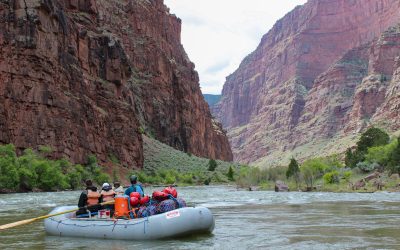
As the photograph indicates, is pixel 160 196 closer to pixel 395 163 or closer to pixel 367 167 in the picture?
pixel 395 163

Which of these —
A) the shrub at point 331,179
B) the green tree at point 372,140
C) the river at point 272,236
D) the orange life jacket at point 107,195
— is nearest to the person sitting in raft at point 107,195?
the orange life jacket at point 107,195

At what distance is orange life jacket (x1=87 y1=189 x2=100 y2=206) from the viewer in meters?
18.1

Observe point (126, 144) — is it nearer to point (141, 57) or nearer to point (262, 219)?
point (141, 57)

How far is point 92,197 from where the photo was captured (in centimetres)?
1808

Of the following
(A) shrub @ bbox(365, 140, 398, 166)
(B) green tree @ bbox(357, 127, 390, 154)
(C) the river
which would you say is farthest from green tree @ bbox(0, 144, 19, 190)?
(B) green tree @ bbox(357, 127, 390, 154)

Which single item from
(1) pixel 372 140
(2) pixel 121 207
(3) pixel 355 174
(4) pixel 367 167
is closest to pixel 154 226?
(2) pixel 121 207

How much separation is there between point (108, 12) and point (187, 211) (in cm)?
13145

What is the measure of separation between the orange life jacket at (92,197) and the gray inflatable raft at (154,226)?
113cm

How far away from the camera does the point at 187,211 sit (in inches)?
625

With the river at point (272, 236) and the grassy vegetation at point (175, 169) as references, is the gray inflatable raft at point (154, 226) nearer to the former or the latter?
the river at point (272, 236)

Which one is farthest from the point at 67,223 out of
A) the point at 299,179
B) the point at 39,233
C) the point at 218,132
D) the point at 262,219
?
the point at 218,132

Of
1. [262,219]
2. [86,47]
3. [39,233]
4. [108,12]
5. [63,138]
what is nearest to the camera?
[39,233]

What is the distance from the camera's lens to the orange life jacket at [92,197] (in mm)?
18078

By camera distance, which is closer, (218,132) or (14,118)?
(14,118)
